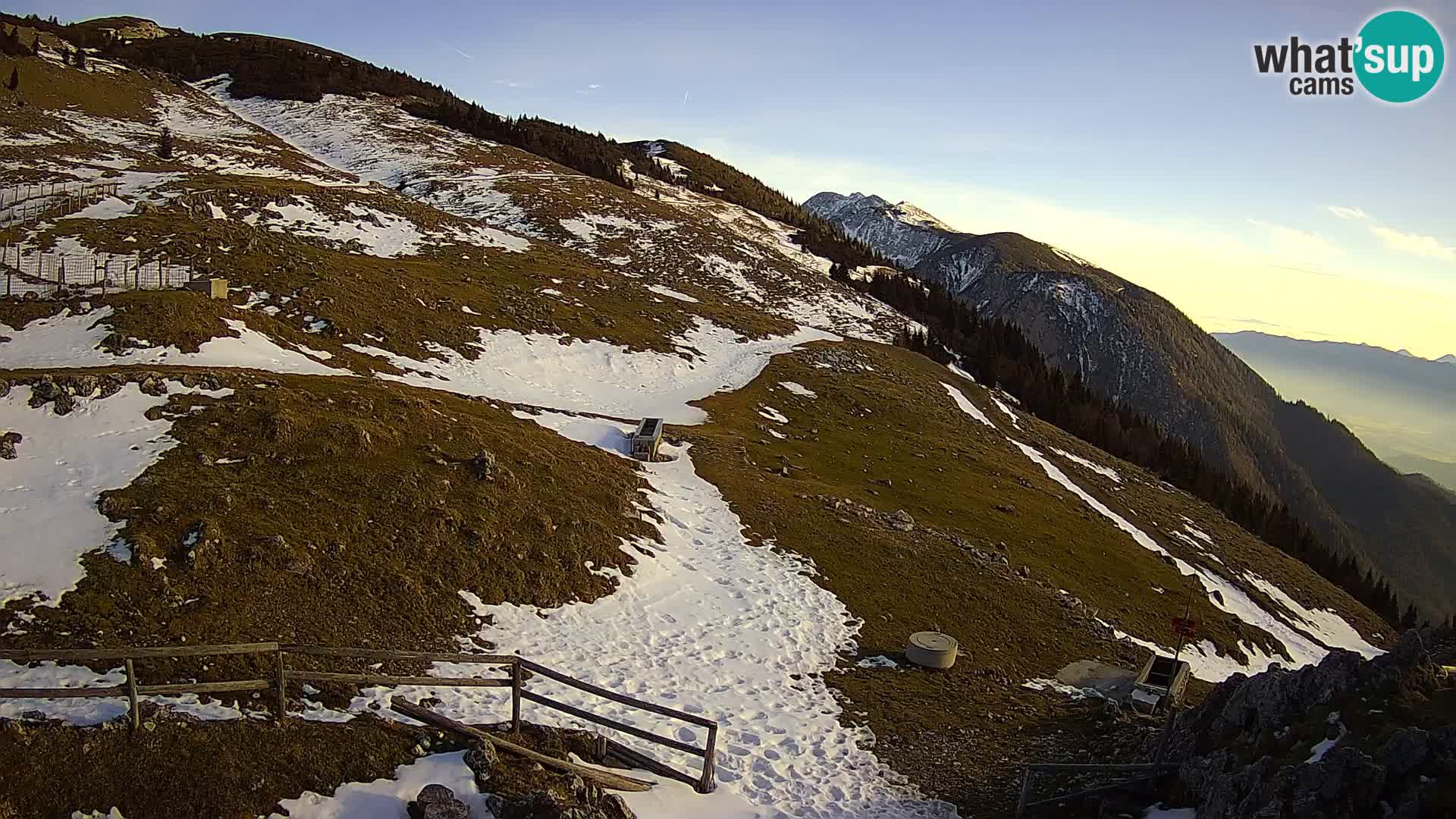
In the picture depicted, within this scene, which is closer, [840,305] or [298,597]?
[298,597]

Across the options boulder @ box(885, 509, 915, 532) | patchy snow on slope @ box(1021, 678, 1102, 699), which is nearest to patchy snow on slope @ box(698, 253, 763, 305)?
boulder @ box(885, 509, 915, 532)

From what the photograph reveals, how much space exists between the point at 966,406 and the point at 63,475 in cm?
6952

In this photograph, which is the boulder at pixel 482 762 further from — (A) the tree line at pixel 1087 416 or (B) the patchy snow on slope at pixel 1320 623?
(A) the tree line at pixel 1087 416

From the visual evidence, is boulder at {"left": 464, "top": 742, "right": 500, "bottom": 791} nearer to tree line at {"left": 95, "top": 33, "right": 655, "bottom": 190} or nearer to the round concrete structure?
the round concrete structure

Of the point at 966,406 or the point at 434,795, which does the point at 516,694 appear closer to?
the point at 434,795

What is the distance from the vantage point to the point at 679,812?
47.5 feet

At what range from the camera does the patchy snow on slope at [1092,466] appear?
237 feet

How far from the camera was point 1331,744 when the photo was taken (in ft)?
40.4

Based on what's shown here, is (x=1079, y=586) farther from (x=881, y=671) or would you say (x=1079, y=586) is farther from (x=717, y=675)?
(x=717, y=675)

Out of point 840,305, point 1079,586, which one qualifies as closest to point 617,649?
point 1079,586

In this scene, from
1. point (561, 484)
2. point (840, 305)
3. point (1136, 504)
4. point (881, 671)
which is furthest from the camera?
point (840, 305)

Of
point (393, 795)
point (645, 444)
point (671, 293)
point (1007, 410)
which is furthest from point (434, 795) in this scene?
point (1007, 410)

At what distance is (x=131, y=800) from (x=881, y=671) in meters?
18.8

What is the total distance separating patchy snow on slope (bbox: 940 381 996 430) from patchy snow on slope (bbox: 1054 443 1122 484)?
22.1ft
